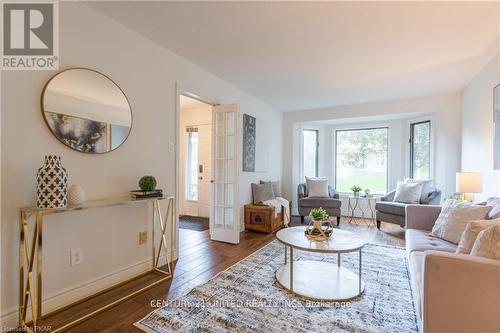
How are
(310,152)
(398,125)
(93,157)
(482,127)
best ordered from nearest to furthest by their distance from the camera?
(93,157), (482,127), (398,125), (310,152)

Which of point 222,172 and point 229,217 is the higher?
point 222,172

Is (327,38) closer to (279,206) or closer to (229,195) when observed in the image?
(229,195)

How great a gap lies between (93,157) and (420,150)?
5441 mm

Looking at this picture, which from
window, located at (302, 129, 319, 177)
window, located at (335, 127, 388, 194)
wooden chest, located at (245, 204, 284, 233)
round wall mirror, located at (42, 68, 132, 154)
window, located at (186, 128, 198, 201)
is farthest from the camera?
window, located at (302, 129, 319, 177)

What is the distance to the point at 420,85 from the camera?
142 inches

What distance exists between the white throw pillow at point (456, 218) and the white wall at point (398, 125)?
7.47 ft

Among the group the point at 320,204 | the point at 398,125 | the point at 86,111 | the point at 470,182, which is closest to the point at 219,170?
the point at 86,111

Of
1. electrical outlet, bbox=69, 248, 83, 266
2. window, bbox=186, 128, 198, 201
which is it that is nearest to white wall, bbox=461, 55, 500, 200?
electrical outlet, bbox=69, 248, 83, 266

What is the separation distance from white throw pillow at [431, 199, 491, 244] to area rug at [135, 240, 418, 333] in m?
0.56

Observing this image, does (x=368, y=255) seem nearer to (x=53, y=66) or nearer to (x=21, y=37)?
(x=53, y=66)

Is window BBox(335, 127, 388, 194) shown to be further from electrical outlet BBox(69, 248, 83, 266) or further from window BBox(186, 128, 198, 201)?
electrical outlet BBox(69, 248, 83, 266)

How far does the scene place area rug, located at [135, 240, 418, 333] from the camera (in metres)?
1.58

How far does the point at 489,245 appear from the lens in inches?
48.2

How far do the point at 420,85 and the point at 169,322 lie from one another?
4389 millimetres
